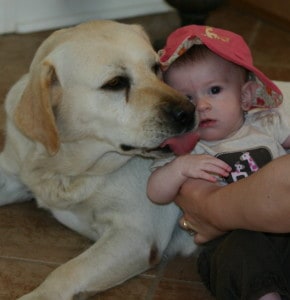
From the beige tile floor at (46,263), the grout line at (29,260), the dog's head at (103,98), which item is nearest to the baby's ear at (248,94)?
the dog's head at (103,98)

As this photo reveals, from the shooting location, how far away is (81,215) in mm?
1797

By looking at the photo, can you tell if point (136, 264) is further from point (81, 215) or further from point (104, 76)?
point (104, 76)

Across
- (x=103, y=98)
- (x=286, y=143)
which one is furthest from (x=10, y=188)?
(x=286, y=143)

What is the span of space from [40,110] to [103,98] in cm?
15

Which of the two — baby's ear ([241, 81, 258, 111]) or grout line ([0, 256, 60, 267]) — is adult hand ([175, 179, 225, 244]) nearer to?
baby's ear ([241, 81, 258, 111])

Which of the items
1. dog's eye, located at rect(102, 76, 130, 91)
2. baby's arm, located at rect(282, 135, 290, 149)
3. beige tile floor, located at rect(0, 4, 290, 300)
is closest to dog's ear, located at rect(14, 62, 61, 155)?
dog's eye, located at rect(102, 76, 130, 91)

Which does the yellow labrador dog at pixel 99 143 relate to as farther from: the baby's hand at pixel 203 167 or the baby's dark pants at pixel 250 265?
the baby's dark pants at pixel 250 265

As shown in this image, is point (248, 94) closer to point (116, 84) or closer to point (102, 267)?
point (116, 84)

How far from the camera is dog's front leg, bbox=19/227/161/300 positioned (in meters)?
1.59

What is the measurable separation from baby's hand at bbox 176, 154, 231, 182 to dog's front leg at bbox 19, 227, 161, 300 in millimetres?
246

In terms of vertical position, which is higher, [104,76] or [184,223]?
[104,76]

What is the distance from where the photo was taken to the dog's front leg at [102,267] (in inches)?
62.6

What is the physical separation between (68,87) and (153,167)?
30 cm

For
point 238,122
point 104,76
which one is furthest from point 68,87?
point 238,122
